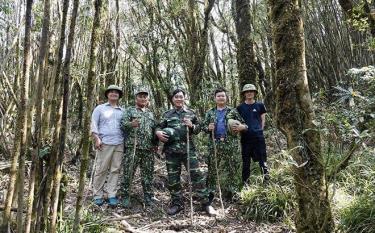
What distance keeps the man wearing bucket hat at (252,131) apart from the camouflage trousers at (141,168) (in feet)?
4.38

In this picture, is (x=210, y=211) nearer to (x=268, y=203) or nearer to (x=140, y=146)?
(x=268, y=203)

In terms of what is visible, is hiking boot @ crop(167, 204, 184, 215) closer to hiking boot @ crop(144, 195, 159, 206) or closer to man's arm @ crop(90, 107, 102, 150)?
hiking boot @ crop(144, 195, 159, 206)

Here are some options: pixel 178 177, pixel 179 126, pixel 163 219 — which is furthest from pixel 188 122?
pixel 163 219

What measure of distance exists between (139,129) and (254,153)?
1651 mm

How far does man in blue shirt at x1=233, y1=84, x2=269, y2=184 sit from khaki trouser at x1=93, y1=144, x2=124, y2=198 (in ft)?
5.69

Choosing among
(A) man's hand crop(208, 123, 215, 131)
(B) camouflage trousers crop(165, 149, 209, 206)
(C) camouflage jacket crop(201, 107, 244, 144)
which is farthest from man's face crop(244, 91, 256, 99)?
(B) camouflage trousers crop(165, 149, 209, 206)

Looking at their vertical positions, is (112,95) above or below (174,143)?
above

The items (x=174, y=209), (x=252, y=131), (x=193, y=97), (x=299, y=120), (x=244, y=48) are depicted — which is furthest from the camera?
(x=193, y=97)

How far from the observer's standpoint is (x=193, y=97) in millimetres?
8500

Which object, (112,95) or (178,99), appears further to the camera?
(112,95)

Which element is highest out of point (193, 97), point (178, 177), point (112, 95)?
point (193, 97)

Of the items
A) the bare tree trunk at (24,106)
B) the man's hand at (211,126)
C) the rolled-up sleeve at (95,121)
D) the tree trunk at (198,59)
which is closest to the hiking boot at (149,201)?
the rolled-up sleeve at (95,121)

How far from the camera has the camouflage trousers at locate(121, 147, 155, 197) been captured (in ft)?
17.8

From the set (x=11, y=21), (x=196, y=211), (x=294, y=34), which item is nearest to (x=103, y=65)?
(x=11, y=21)
